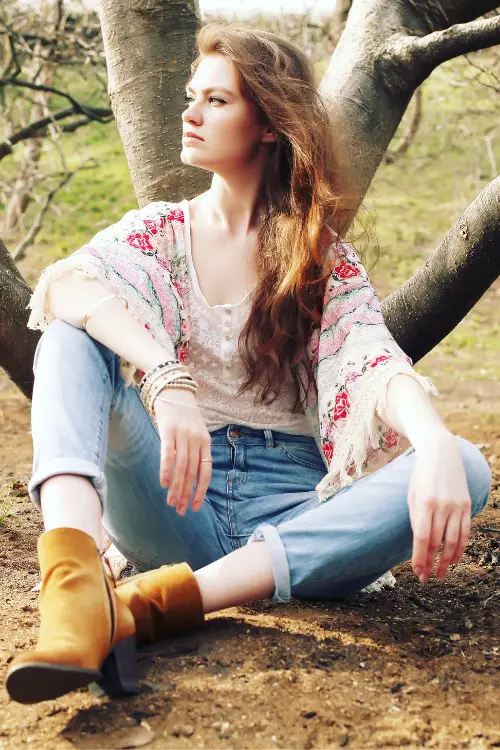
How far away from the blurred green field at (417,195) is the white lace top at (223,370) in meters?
4.16

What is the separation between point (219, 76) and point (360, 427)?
0.96 meters

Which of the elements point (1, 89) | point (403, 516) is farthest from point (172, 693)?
point (1, 89)

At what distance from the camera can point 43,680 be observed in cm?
147

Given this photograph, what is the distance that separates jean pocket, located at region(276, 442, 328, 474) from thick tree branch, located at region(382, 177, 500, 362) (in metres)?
0.69

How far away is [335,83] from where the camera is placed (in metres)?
3.14

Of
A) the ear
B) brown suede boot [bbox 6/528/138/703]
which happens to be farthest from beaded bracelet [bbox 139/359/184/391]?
the ear

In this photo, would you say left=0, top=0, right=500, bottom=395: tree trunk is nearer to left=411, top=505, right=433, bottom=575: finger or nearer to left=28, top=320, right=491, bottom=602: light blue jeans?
left=28, top=320, right=491, bottom=602: light blue jeans

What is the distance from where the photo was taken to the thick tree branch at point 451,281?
2645 mm

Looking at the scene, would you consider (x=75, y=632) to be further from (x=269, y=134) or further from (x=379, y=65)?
(x=379, y=65)

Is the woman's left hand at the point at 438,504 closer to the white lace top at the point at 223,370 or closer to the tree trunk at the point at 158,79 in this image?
the white lace top at the point at 223,370

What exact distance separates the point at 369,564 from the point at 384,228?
22.4ft

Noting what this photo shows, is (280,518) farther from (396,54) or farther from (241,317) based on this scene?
(396,54)

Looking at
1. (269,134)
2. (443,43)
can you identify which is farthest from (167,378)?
(443,43)

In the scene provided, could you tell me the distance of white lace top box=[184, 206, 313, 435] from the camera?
2332 millimetres
